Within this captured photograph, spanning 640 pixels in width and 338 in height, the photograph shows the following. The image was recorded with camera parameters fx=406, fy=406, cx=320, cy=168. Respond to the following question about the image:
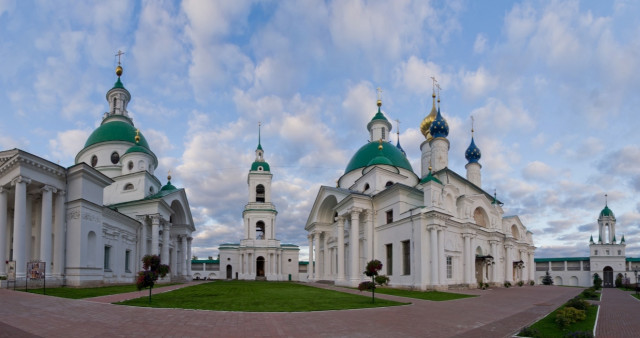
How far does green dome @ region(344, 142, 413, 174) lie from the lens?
44.8 metres

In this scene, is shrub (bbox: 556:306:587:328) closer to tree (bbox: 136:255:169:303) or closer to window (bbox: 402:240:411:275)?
tree (bbox: 136:255:169:303)

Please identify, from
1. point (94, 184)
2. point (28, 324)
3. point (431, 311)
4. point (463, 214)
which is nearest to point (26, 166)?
point (94, 184)

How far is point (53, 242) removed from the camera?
84.5 ft

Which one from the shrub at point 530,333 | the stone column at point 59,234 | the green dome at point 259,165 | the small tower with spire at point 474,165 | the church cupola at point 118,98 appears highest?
the church cupola at point 118,98

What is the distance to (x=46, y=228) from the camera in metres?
23.8

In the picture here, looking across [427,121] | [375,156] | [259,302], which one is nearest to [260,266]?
[375,156]

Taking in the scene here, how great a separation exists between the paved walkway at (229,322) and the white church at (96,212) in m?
10.1

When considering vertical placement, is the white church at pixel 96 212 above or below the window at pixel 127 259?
above

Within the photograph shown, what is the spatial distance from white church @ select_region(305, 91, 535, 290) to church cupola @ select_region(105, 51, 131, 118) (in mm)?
26777

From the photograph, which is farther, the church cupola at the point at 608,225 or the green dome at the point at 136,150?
the church cupola at the point at 608,225

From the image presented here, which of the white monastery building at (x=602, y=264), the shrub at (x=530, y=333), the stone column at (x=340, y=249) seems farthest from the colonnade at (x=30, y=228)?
the white monastery building at (x=602, y=264)

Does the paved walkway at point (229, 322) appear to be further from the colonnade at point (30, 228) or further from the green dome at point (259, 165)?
the green dome at point (259, 165)

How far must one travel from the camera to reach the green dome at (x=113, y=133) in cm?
4581

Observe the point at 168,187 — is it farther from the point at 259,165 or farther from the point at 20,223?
the point at 20,223
